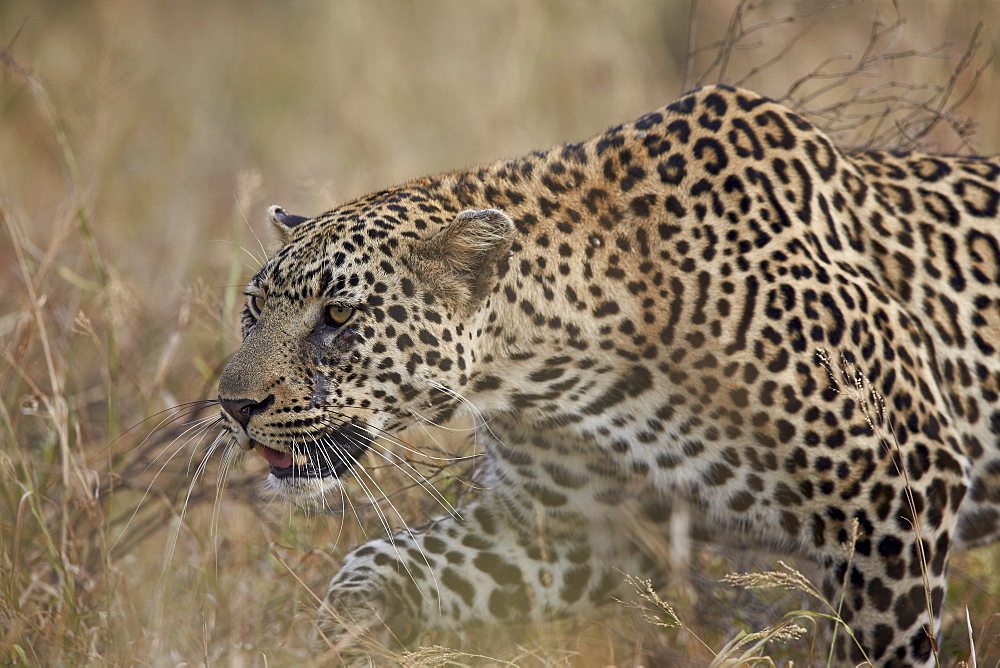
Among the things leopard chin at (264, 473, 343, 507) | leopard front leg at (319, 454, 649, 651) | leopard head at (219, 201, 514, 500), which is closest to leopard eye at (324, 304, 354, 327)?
leopard head at (219, 201, 514, 500)

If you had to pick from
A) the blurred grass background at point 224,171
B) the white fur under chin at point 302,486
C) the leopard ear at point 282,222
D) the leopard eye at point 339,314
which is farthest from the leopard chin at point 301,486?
the leopard ear at point 282,222

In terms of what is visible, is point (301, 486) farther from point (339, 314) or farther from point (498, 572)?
point (498, 572)

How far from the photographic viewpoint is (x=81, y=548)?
564 cm

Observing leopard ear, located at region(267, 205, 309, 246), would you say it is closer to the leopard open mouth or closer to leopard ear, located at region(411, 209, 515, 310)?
leopard ear, located at region(411, 209, 515, 310)

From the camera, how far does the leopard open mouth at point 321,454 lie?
4.79 metres

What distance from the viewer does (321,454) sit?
4852mm

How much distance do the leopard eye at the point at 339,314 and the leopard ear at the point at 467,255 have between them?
0.33m

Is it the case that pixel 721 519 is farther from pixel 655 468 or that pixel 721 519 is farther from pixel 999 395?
pixel 999 395

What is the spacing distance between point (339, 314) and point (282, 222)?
83cm

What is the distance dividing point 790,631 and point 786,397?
95cm

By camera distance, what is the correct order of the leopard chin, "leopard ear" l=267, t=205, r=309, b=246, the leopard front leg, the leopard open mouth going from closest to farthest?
1. the leopard open mouth
2. the leopard chin
3. "leopard ear" l=267, t=205, r=309, b=246
4. the leopard front leg

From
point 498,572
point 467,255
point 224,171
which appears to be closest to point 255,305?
point 467,255

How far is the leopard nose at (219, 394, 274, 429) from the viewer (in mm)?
4676

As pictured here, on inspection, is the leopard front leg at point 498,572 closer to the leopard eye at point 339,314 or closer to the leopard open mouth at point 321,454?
the leopard open mouth at point 321,454
